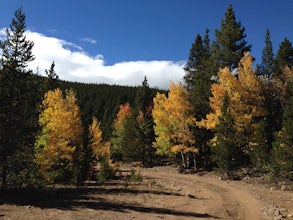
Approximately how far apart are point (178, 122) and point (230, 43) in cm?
1335

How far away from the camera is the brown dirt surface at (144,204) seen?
614 inches

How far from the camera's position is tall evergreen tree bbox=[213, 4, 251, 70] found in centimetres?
4309

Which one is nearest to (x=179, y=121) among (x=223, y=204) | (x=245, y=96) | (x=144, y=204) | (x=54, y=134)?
(x=245, y=96)

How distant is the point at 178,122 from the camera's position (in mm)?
40938

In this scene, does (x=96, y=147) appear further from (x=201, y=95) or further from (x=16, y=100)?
(x=16, y=100)

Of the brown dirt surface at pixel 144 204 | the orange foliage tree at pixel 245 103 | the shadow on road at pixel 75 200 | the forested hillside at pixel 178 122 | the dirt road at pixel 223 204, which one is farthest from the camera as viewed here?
the orange foliage tree at pixel 245 103

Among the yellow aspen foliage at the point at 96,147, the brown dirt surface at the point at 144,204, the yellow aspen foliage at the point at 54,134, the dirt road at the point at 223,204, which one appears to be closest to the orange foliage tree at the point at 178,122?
the yellow aspen foliage at the point at 96,147

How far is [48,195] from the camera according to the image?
20906mm

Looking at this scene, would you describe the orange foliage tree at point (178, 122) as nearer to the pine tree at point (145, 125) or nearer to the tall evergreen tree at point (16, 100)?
the pine tree at point (145, 125)

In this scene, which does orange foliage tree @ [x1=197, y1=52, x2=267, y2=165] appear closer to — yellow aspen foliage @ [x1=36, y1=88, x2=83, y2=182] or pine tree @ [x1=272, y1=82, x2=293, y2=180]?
pine tree @ [x1=272, y1=82, x2=293, y2=180]

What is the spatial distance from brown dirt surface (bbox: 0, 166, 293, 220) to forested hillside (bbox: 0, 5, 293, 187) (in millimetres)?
2195

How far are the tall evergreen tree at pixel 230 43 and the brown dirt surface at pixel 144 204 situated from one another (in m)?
22.2

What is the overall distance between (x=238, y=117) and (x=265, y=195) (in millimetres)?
12027

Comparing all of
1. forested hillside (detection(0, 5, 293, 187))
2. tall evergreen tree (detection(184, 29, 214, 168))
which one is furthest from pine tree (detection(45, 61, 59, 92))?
tall evergreen tree (detection(184, 29, 214, 168))
